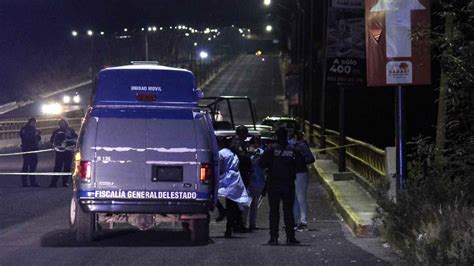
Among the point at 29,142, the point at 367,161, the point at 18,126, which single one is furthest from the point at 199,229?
the point at 18,126

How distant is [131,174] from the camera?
39.8 ft

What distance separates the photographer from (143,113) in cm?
1259

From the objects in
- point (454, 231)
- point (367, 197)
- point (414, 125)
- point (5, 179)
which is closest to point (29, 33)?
point (414, 125)

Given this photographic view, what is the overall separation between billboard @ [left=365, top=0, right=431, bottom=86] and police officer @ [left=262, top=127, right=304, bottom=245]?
1678 mm

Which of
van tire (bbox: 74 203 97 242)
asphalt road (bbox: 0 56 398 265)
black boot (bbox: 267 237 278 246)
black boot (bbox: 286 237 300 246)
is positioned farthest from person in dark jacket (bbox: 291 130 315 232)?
van tire (bbox: 74 203 97 242)

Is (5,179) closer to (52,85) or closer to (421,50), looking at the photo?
(421,50)

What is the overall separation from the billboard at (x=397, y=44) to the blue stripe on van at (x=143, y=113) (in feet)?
9.55

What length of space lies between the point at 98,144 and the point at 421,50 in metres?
4.88

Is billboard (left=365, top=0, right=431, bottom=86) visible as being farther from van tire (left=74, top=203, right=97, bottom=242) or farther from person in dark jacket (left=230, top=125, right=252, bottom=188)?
van tire (left=74, top=203, right=97, bottom=242)

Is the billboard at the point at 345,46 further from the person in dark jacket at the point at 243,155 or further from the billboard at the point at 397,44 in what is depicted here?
the billboard at the point at 397,44

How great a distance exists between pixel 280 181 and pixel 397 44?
2645 millimetres

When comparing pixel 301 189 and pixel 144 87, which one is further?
pixel 301 189

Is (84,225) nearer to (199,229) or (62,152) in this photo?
(199,229)

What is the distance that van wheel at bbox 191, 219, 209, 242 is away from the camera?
12773mm
